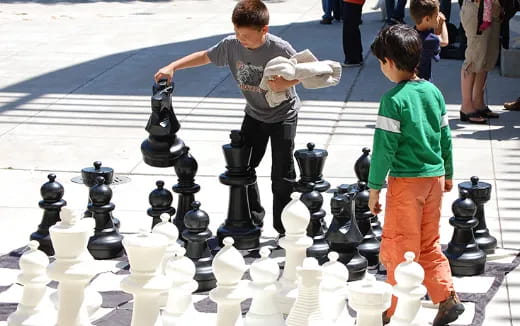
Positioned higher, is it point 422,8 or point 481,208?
point 422,8

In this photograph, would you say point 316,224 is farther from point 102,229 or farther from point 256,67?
point 102,229

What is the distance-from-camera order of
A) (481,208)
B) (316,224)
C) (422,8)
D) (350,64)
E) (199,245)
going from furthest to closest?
(350,64) → (422,8) → (481,208) → (316,224) → (199,245)

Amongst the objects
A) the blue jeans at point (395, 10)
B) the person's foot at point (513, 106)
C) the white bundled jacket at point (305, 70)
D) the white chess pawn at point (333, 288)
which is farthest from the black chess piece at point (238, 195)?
the blue jeans at point (395, 10)

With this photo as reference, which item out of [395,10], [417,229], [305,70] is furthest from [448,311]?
[395,10]

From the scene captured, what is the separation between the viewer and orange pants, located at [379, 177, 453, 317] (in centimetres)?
519

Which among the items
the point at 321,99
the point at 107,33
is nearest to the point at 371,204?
the point at 321,99

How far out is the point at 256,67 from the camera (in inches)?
250

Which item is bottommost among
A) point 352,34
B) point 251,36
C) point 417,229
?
point 352,34

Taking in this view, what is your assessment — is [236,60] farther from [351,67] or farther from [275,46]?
[351,67]

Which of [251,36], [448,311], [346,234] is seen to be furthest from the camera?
[251,36]

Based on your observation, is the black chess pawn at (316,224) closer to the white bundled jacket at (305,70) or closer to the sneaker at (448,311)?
the white bundled jacket at (305,70)

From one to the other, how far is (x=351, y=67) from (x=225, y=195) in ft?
19.2

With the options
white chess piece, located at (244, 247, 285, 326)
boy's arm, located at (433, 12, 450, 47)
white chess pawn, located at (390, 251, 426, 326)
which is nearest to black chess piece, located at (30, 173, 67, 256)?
white chess piece, located at (244, 247, 285, 326)

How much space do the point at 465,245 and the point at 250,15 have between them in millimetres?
1743
